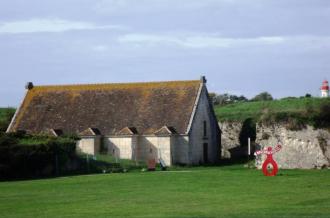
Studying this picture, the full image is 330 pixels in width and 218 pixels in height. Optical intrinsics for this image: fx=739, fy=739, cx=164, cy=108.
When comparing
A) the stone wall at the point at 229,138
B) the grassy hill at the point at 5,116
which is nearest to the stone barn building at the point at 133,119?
the stone wall at the point at 229,138

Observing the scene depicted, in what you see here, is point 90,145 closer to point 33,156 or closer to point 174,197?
point 33,156

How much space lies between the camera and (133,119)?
185ft

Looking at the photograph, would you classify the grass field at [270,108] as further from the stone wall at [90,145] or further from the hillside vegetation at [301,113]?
the stone wall at [90,145]

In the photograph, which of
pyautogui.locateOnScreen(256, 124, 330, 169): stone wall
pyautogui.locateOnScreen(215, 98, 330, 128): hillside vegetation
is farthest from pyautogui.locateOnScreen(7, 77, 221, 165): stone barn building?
pyautogui.locateOnScreen(256, 124, 330, 169): stone wall

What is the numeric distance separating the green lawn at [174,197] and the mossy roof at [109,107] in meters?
19.7

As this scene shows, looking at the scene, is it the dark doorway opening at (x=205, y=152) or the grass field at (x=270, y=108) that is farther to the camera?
the dark doorway opening at (x=205, y=152)

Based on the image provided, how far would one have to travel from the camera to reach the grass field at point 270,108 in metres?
46.6

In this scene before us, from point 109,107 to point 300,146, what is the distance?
17.8 meters

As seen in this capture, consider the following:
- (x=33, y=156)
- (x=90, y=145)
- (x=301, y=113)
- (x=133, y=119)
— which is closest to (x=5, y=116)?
(x=90, y=145)

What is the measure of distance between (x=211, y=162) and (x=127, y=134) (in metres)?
7.26

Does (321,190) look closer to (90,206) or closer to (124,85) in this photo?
(90,206)

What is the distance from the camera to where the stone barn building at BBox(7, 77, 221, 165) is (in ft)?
180

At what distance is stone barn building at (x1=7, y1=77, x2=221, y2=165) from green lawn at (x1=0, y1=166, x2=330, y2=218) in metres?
18.5

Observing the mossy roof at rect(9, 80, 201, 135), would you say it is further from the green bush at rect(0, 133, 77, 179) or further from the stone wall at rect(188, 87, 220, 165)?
the green bush at rect(0, 133, 77, 179)
